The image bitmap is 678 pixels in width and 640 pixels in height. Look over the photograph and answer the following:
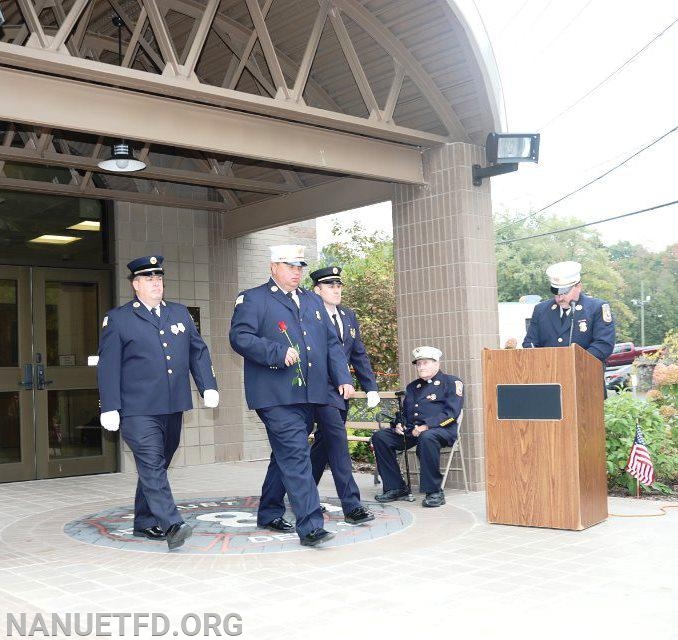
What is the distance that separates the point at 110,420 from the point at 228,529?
4.07 ft

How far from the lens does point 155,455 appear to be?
5.43 m

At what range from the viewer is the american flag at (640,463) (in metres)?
6.86

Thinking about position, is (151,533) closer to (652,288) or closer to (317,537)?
(317,537)

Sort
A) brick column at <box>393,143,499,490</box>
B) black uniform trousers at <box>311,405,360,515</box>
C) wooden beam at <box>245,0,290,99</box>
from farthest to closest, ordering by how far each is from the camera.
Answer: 1. brick column at <box>393,143,499,490</box>
2. wooden beam at <box>245,0,290,99</box>
3. black uniform trousers at <box>311,405,360,515</box>

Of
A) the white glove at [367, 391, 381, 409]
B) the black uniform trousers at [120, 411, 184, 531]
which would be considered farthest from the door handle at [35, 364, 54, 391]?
the white glove at [367, 391, 381, 409]

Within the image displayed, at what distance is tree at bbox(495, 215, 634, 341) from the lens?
44.3 metres

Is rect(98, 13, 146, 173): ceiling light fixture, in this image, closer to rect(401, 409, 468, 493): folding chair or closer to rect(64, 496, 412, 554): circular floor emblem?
rect(64, 496, 412, 554): circular floor emblem

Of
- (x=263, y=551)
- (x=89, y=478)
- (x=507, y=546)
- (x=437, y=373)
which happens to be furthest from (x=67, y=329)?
(x=507, y=546)

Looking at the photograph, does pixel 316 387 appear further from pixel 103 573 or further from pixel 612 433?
pixel 612 433

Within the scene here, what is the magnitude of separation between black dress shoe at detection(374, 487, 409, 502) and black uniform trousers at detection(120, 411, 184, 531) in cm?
207

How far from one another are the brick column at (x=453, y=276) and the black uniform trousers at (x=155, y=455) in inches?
120

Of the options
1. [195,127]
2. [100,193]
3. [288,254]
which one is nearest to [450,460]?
[288,254]

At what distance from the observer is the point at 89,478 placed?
31.2 ft

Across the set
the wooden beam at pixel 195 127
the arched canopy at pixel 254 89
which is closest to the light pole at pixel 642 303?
the arched canopy at pixel 254 89
